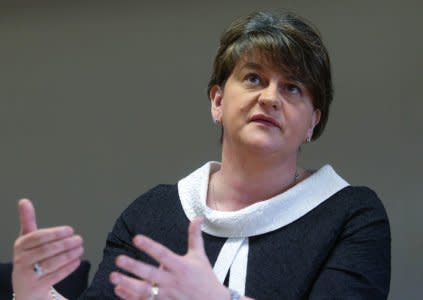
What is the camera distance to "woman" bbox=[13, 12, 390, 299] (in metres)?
Answer: 1.21

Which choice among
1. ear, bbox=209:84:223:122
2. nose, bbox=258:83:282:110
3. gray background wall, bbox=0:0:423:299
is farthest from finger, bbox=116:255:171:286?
gray background wall, bbox=0:0:423:299

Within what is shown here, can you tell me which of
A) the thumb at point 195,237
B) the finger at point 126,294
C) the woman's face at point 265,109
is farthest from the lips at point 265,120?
the finger at point 126,294

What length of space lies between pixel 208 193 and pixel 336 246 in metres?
0.33

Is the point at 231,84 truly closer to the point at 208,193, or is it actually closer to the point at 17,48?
the point at 208,193

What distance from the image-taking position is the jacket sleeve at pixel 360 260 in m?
1.14

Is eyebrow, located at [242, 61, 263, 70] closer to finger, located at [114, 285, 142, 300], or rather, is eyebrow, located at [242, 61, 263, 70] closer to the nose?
the nose

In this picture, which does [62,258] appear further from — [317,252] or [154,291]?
[317,252]

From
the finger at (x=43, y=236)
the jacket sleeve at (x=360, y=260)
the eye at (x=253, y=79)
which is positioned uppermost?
the eye at (x=253, y=79)

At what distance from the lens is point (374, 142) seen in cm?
267

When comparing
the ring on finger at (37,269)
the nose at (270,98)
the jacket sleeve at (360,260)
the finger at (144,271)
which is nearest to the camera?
the finger at (144,271)

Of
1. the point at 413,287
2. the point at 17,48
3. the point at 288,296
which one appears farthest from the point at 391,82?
the point at 17,48

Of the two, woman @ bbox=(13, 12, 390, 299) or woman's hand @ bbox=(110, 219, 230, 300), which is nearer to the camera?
woman's hand @ bbox=(110, 219, 230, 300)

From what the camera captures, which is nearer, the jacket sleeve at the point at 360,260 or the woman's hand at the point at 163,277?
the woman's hand at the point at 163,277

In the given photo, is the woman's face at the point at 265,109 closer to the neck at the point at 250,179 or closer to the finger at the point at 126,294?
the neck at the point at 250,179
